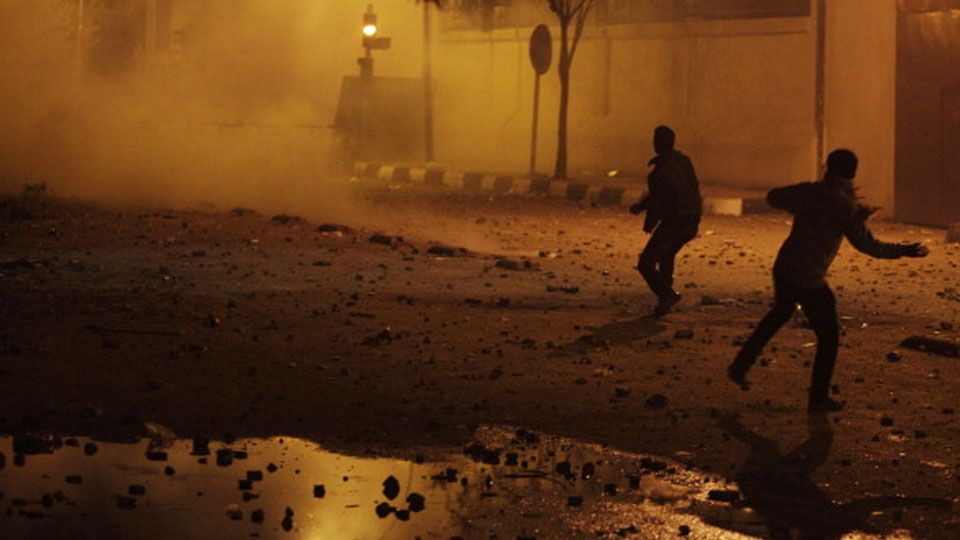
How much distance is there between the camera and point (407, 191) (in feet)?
86.0

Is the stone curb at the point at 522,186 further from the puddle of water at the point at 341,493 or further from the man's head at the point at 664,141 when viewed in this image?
the puddle of water at the point at 341,493

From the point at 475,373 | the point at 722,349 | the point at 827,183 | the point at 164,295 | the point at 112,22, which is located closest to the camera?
the point at 827,183

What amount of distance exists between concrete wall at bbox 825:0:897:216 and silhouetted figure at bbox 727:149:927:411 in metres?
14.1

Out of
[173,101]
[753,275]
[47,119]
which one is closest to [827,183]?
[753,275]

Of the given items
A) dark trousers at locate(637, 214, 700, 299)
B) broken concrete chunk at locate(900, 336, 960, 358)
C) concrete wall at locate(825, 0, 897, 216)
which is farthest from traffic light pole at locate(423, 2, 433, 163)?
broken concrete chunk at locate(900, 336, 960, 358)

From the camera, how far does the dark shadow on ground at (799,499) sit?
6.41m

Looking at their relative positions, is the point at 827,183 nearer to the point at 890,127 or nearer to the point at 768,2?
the point at 890,127

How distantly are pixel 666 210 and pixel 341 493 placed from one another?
19.1 ft

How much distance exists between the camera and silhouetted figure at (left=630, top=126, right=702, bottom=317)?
39.4 ft

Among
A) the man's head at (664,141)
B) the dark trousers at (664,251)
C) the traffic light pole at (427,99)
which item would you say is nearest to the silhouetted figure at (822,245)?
the man's head at (664,141)

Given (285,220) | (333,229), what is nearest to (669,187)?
(333,229)

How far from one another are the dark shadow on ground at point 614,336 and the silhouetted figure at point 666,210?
0.31 metres

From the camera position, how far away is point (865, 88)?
22984 millimetres

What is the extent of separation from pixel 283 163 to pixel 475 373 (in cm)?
1768
